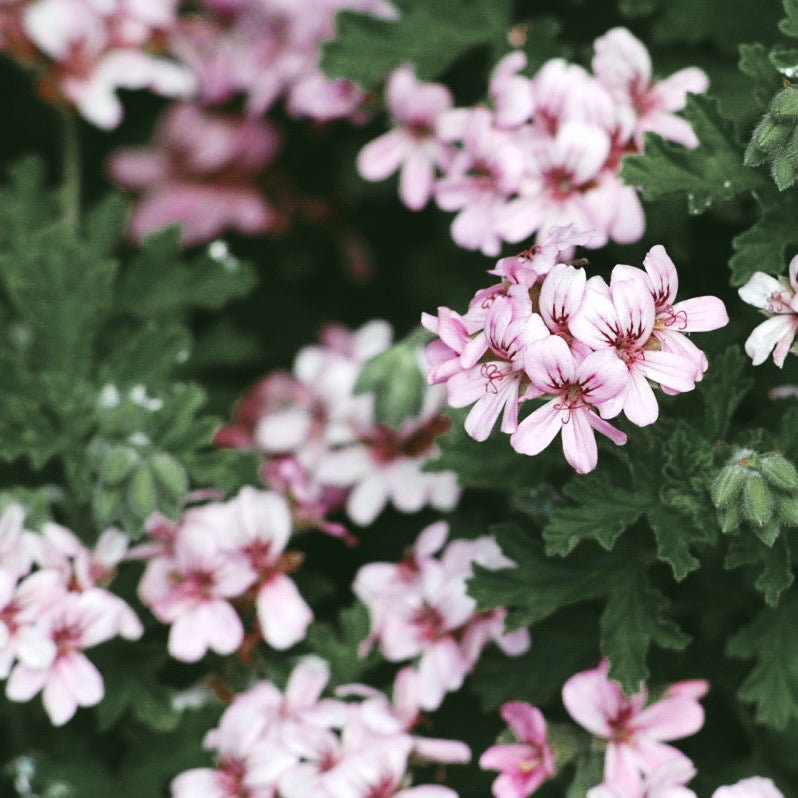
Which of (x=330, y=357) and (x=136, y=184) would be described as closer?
(x=330, y=357)

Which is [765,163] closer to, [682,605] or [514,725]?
[682,605]

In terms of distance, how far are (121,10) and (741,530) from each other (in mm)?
1846

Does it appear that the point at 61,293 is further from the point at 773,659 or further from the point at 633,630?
the point at 773,659

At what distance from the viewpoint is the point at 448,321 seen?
7.06ft

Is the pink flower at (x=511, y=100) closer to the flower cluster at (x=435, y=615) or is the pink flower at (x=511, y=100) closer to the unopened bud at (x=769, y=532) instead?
the flower cluster at (x=435, y=615)

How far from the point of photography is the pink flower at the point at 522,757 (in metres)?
2.32

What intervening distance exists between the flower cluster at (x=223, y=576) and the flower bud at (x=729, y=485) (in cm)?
78

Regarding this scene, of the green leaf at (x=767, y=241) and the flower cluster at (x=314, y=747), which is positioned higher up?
the green leaf at (x=767, y=241)

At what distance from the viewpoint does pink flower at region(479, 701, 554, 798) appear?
232 cm

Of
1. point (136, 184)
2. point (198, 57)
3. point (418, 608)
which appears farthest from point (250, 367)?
point (418, 608)

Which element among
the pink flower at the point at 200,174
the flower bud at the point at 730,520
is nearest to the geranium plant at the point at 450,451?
the flower bud at the point at 730,520

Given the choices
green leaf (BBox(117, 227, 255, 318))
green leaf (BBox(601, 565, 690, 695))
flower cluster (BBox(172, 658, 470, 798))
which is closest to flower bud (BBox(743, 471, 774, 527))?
green leaf (BBox(601, 565, 690, 695))

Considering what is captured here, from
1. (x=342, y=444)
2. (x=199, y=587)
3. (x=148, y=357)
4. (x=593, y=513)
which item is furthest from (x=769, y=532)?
(x=148, y=357)

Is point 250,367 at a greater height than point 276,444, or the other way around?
point 276,444
